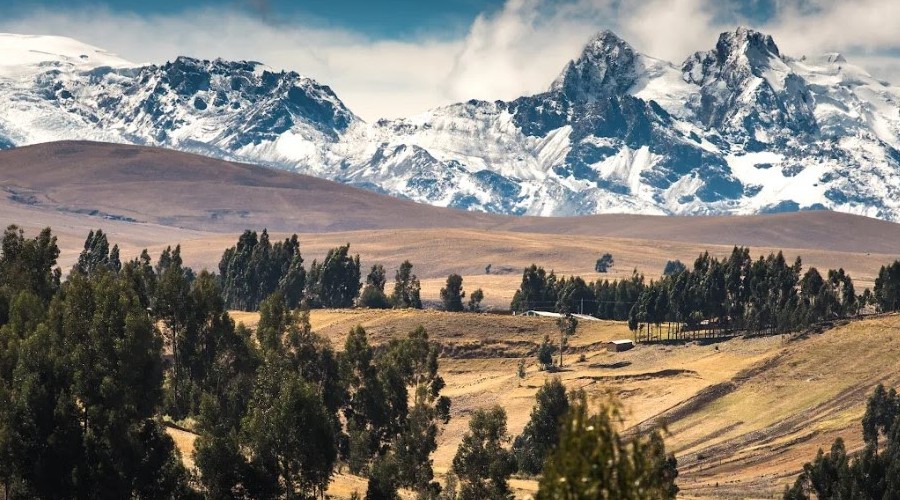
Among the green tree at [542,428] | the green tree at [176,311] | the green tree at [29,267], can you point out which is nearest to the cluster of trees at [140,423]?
the green tree at [29,267]

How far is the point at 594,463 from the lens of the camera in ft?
155

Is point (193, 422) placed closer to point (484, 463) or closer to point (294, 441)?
point (484, 463)

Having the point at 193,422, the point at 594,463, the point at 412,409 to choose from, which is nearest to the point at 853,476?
the point at 412,409

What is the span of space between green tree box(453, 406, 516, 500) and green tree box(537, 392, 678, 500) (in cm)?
6025

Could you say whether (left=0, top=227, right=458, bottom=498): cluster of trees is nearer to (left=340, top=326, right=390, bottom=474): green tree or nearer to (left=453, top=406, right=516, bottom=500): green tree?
(left=340, top=326, right=390, bottom=474): green tree

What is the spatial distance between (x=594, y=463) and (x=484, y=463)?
64.7 meters

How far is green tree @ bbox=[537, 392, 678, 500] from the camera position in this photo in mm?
46875

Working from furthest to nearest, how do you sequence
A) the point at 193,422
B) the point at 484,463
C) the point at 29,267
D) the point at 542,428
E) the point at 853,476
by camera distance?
the point at 542,428
the point at 29,267
the point at 193,422
the point at 853,476
the point at 484,463

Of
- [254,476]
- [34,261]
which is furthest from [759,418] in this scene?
[254,476]

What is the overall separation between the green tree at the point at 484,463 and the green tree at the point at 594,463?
198 ft

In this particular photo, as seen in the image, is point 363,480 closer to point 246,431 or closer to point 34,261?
point 246,431

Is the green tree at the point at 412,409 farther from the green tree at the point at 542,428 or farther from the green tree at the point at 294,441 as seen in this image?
the green tree at the point at 542,428

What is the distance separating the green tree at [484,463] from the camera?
109312 millimetres

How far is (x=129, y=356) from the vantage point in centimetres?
10575
